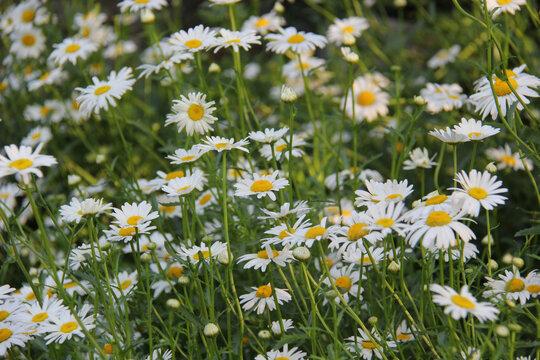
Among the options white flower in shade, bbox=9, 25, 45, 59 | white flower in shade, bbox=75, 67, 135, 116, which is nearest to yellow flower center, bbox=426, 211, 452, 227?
white flower in shade, bbox=75, 67, 135, 116

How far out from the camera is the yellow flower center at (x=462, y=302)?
1236 mm

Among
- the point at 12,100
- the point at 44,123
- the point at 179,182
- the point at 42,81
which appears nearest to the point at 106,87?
the point at 179,182

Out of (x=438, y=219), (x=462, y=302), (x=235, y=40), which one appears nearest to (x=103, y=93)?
(x=235, y=40)

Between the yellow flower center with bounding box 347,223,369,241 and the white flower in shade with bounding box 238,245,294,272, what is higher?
the yellow flower center with bounding box 347,223,369,241

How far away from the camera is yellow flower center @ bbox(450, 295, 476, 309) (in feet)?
4.06

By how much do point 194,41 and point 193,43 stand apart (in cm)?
2

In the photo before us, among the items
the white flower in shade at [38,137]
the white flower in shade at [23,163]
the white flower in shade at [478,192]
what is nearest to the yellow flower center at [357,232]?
the white flower in shade at [478,192]

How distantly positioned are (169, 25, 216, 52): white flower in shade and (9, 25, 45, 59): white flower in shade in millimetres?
1737

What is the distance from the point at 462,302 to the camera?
1.25 m

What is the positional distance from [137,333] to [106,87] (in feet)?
3.07

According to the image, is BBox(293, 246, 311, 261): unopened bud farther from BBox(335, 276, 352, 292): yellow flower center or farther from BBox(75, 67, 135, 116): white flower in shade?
BBox(75, 67, 135, 116): white flower in shade

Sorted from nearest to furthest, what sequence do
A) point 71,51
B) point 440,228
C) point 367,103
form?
point 440,228 < point 71,51 < point 367,103

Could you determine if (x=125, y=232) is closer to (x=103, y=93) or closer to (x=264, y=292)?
(x=264, y=292)

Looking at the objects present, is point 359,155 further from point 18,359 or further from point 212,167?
point 18,359
